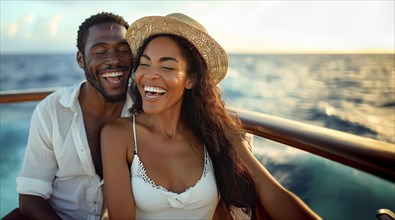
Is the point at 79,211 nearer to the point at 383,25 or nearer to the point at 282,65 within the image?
the point at 383,25

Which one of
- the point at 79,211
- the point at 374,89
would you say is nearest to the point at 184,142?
the point at 79,211

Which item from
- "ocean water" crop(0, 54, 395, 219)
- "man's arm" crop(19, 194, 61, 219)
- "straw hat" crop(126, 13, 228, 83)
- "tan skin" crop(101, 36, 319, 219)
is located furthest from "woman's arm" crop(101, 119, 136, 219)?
"ocean water" crop(0, 54, 395, 219)

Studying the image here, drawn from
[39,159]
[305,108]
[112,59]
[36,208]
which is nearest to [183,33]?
[112,59]

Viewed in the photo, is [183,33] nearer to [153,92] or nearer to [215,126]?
[153,92]

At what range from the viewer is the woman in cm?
154

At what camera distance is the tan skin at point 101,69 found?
188cm

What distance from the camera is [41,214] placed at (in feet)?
5.40

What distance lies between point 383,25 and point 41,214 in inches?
754

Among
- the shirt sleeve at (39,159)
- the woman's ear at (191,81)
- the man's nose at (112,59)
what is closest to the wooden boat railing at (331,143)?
the woman's ear at (191,81)

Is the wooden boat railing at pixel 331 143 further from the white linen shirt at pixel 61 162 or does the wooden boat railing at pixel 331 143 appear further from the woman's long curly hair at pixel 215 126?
the white linen shirt at pixel 61 162

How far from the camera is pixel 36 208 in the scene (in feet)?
5.43

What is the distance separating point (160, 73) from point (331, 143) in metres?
0.73

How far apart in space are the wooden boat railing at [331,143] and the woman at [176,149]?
0.48ft

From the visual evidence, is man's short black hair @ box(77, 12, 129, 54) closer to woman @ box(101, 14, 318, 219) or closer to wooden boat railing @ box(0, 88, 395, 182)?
woman @ box(101, 14, 318, 219)
